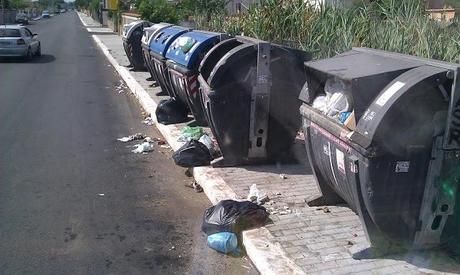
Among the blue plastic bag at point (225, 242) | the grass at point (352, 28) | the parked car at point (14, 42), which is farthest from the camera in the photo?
the parked car at point (14, 42)

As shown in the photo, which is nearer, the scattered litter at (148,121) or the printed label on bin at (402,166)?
the printed label on bin at (402,166)

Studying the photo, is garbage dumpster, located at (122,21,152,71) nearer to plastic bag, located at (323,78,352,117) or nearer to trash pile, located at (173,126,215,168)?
trash pile, located at (173,126,215,168)

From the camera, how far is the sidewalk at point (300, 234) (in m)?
4.14

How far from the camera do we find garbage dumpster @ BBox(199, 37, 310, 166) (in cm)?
657

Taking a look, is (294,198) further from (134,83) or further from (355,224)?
(134,83)

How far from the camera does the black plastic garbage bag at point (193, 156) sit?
6.97 metres

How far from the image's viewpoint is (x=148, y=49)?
12.2m

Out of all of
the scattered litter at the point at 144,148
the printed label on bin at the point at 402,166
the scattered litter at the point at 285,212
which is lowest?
the scattered litter at the point at 144,148

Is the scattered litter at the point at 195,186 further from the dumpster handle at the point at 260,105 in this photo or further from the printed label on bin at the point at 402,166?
the printed label on bin at the point at 402,166

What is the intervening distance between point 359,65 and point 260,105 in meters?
2.39

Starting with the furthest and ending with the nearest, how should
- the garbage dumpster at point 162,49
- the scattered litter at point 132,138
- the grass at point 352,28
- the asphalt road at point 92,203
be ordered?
the garbage dumpster at point 162,49, the scattered litter at point 132,138, the grass at point 352,28, the asphalt road at point 92,203

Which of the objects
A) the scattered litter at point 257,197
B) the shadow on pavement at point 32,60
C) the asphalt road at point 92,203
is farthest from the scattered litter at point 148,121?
the shadow on pavement at point 32,60

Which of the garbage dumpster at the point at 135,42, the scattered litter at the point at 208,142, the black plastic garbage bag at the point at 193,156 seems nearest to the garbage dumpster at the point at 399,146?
the black plastic garbage bag at the point at 193,156

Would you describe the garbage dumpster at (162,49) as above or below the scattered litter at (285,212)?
above
